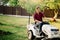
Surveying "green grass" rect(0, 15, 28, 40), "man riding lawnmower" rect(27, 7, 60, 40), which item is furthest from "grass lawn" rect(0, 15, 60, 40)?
"man riding lawnmower" rect(27, 7, 60, 40)

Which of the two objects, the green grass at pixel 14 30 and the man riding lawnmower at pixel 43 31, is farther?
the green grass at pixel 14 30

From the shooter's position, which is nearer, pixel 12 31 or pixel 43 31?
pixel 43 31

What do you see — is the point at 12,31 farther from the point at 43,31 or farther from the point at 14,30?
the point at 43,31

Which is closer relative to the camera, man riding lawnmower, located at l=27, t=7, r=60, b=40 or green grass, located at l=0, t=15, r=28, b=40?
man riding lawnmower, located at l=27, t=7, r=60, b=40

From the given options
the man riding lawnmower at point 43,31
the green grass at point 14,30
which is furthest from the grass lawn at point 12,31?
the man riding lawnmower at point 43,31

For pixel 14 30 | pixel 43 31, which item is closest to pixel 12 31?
pixel 14 30

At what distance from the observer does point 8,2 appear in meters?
30.7

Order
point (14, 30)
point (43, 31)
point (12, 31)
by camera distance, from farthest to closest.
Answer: point (14, 30), point (12, 31), point (43, 31)

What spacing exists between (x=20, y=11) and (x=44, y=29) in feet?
62.7

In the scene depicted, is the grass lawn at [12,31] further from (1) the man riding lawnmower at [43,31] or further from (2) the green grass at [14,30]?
(1) the man riding lawnmower at [43,31]

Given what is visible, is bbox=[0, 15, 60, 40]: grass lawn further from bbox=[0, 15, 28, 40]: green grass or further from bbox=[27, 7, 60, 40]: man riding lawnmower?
bbox=[27, 7, 60, 40]: man riding lawnmower

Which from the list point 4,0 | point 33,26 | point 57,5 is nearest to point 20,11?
point 4,0

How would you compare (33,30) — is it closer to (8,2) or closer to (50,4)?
(50,4)

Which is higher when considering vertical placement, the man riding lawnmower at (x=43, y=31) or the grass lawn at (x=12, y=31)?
the man riding lawnmower at (x=43, y=31)
